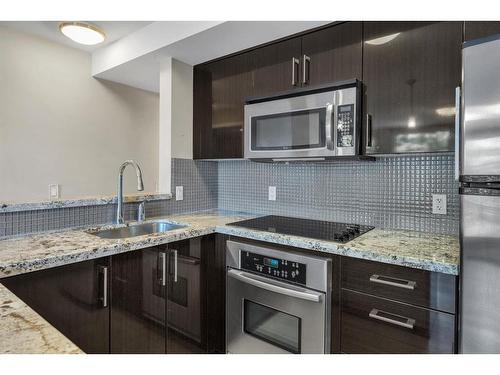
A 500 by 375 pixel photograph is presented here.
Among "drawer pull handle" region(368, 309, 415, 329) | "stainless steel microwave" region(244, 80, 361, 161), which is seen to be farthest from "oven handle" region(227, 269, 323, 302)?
"stainless steel microwave" region(244, 80, 361, 161)

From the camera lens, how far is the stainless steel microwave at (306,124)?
156cm

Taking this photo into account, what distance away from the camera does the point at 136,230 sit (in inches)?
78.6

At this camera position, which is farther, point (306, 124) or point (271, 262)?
point (306, 124)

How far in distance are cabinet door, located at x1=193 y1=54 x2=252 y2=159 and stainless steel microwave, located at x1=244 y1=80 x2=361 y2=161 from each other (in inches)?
9.4

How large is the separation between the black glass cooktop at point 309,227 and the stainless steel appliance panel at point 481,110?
2.17 feet

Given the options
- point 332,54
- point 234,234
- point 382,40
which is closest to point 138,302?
point 234,234

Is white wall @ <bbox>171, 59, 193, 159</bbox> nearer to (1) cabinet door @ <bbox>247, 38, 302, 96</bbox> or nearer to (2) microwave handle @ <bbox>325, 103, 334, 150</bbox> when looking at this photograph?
(1) cabinet door @ <bbox>247, 38, 302, 96</bbox>

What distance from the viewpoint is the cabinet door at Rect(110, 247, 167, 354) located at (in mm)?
1396

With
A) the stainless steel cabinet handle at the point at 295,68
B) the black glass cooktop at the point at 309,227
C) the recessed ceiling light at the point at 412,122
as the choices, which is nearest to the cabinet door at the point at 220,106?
the stainless steel cabinet handle at the point at 295,68

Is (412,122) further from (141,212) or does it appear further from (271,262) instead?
(141,212)

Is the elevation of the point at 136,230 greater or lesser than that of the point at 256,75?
lesser

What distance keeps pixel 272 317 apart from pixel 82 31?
2.27 m
